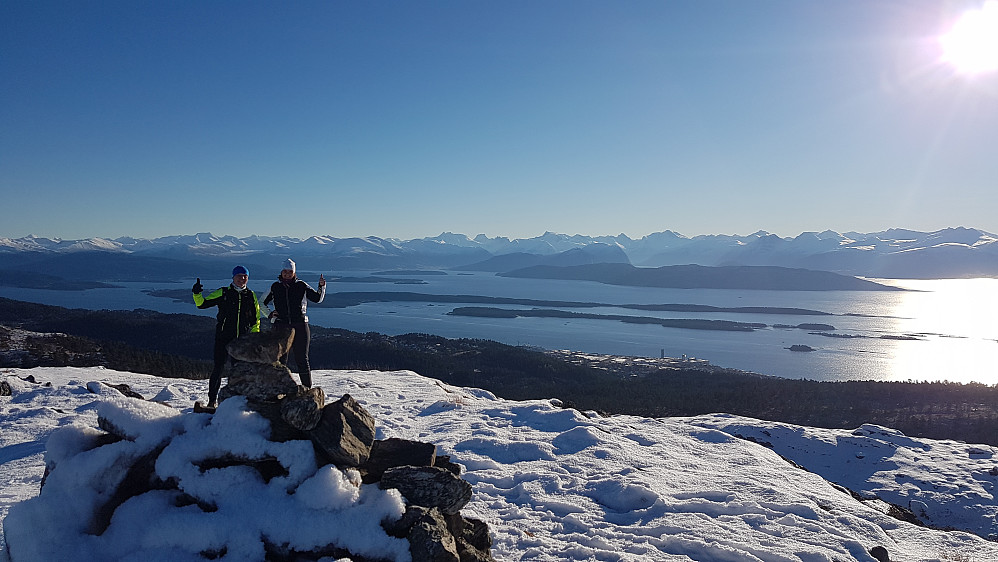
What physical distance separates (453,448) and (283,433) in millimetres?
6300

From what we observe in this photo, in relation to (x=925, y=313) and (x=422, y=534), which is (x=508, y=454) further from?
(x=925, y=313)

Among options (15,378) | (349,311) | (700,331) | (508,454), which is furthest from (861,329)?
(15,378)

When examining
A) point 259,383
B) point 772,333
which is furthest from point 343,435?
A: point 772,333

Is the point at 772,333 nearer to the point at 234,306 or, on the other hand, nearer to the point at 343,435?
the point at 234,306

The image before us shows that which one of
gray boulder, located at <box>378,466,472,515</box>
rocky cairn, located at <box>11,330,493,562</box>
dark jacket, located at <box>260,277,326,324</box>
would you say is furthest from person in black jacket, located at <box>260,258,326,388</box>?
gray boulder, located at <box>378,466,472,515</box>

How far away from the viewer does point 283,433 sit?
6.45 metres

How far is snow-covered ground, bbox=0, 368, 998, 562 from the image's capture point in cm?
792

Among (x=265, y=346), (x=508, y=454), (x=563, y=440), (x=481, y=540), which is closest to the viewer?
(x=481, y=540)

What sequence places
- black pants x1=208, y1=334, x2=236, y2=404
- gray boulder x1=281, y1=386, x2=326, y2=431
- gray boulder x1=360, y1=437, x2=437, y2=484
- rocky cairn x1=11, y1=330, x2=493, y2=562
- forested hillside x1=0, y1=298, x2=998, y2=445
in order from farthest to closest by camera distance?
forested hillside x1=0, y1=298, x2=998, y2=445 → black pants x1=208, y1=334, x2=236, y2=404 → gray boulder x1=360, y1=437, x2=437, y2=484 → gray boulder x1=281, y1=386, x2=326, y2=431 → rocky cairn x1=11, y1=330, x2=493, y2=562

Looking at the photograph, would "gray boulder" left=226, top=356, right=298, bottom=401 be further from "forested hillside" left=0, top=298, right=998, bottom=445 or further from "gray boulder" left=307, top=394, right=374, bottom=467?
"forested hillside" left=0, top=298, right=998, bottom=445

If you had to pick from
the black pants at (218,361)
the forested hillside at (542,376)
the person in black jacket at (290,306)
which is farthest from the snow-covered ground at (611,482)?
the forested hillside at (542,376)

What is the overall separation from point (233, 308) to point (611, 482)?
8.32 m

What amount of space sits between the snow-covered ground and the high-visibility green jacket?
1.80 m

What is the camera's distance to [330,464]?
6238 millimetres
